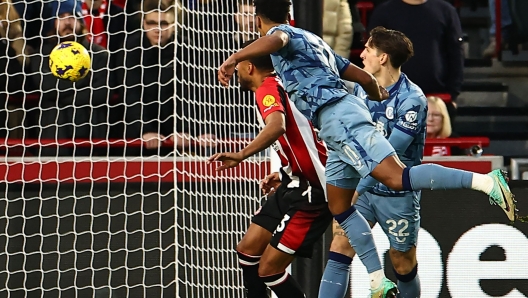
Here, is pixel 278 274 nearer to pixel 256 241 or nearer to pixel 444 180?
pixel 256 241

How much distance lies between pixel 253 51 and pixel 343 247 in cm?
138

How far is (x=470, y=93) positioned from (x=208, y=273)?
4.22 metres

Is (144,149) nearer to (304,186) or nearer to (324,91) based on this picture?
(304,186)

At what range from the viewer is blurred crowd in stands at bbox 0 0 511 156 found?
22.6ft

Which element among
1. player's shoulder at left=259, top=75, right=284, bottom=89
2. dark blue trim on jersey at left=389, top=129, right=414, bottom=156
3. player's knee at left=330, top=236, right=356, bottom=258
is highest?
player's shoulder at left=259, top=75, right=284, bottom=89

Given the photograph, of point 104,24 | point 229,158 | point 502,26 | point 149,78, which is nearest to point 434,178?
point 229,158

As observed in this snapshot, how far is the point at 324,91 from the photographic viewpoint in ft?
16.6

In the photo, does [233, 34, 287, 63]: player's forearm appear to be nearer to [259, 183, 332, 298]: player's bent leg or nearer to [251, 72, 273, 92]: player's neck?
[251, 72, 273, 92]: player's neck

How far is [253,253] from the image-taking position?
5.78 m

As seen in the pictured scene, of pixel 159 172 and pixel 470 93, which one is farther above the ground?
pixel 159 172

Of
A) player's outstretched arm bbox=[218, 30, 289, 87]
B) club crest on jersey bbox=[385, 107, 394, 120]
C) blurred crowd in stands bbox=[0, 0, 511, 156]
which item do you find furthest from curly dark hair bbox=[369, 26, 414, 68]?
blurred crowd in stands bbox=[0, 0, 511, 156]

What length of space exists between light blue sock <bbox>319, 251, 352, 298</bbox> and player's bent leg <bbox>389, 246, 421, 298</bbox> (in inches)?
18.5

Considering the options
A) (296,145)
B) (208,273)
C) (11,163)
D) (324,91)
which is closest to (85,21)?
(11,163)

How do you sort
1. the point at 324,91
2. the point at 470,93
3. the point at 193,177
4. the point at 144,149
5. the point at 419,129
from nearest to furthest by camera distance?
the point at 324,91, the point at 419,129, the point at 193,177, the point at 144,149, the point at 470,93
